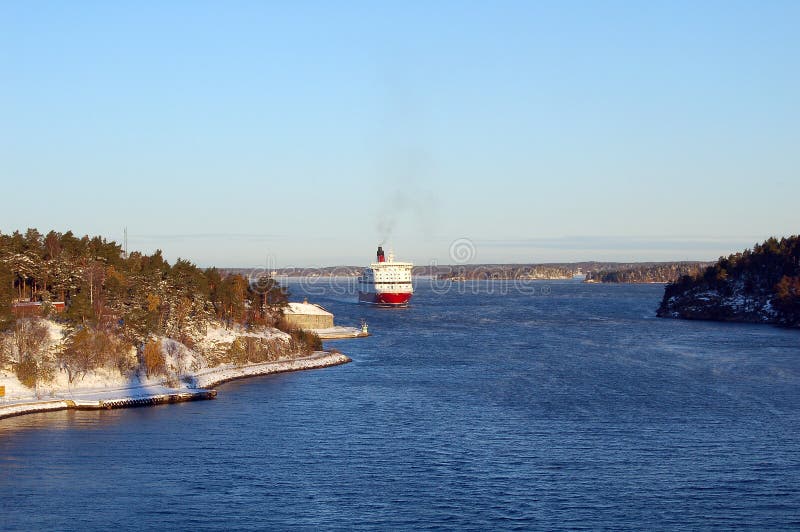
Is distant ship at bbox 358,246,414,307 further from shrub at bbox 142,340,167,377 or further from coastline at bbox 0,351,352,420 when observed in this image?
shrub at bbox 142,340,167,377

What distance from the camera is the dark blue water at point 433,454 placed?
25.5m

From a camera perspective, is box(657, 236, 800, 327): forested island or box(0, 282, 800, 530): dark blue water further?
box(657, 236, 800, 327): forested island

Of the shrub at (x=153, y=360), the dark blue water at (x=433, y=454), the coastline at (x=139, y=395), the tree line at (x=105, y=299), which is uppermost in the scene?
the tree line at (x=105, y=299)

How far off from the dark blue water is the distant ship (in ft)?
297

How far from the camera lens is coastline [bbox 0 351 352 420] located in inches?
1632

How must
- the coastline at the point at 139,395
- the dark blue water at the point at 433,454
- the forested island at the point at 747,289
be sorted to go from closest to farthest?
the dark blue water at the point at 433,454 → the coastline at the point at 139,395 → the forested island at the point at 747,289

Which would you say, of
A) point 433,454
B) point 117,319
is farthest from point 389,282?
point 433,454

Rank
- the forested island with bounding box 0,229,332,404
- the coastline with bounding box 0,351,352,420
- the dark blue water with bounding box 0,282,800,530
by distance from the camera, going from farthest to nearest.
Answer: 1. the forested island with bounding box 0,229,332,404
2. the coastline with bounding box 0,351,352,420
3. the dark blue water with bounding box 0,282,800,530

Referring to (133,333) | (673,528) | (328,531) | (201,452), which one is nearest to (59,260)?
(133,333)

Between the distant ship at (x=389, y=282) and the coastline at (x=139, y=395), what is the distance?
303 feet

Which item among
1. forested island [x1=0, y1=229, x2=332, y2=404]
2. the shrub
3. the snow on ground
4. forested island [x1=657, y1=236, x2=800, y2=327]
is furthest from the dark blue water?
forested island [x1=657, y1=236, x2=800, y2=327]

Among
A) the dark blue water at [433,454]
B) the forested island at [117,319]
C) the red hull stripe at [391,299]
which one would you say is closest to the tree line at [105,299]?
the forested island at [117,319]

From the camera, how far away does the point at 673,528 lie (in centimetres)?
2400

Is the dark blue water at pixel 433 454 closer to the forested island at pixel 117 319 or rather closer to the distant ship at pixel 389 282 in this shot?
A: the forested island at pixel 117 319
